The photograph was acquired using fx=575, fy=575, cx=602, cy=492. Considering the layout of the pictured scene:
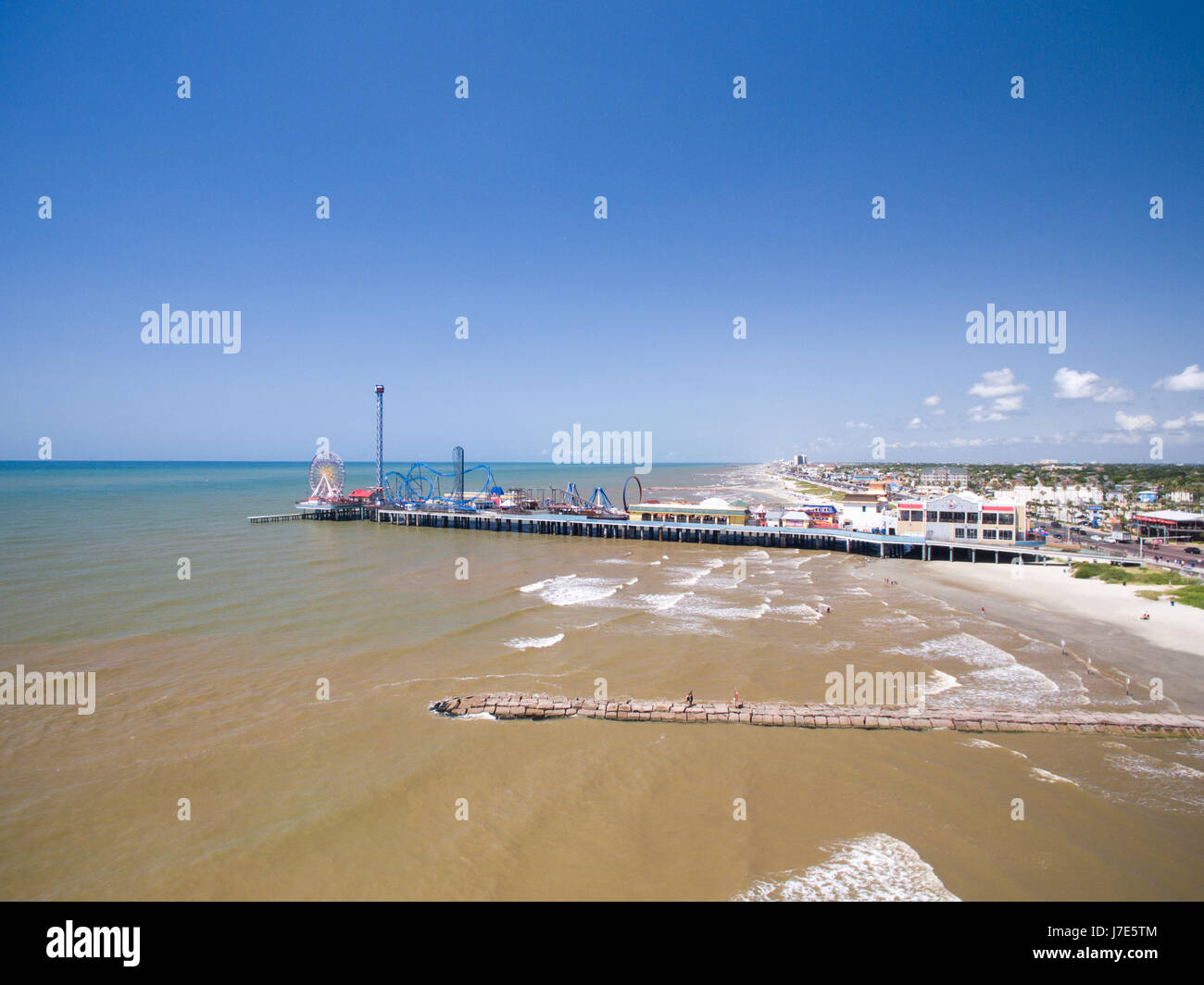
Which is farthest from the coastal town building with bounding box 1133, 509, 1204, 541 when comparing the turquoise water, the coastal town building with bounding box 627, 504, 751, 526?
the turquoise water

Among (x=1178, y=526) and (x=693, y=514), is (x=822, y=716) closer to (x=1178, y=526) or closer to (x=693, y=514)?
(x=693, y=514)

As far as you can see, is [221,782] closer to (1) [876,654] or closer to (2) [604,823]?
(2) [604,823]

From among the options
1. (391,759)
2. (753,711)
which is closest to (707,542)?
(753,711)

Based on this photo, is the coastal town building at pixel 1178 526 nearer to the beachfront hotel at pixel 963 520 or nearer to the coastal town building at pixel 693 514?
the beachfront hotel at pixel 963 520

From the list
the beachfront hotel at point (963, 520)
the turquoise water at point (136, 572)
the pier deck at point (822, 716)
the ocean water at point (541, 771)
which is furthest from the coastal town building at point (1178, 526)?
the turquoise water at point (136, 572)

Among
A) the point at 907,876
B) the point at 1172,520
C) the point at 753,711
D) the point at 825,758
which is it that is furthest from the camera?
the point at 1172,520

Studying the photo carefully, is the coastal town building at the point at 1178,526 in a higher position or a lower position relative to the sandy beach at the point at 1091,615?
higher

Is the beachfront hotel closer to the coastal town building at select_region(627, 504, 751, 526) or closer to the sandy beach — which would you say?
the sandy beach
